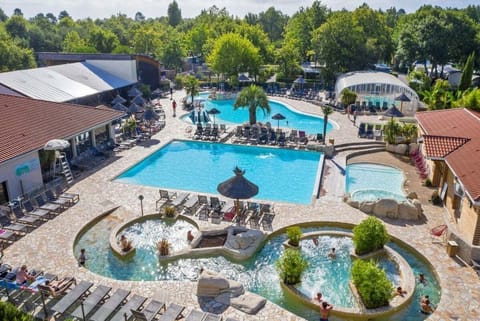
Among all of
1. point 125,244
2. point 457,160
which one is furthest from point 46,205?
point 457,160

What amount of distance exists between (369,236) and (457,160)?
6086mm

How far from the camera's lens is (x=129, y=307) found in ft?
35.9

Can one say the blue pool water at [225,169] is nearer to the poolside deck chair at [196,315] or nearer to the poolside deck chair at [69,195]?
the poolside deck chair at [69,195]

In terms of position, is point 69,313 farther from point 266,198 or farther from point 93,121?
point 93,121

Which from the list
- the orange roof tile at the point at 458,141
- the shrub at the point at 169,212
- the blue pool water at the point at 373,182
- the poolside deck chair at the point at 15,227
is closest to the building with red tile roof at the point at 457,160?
the orange roof tile at the point at 458,141

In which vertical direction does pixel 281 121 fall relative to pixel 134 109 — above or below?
below

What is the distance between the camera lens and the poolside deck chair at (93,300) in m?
10.8

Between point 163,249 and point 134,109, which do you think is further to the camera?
point 134,109

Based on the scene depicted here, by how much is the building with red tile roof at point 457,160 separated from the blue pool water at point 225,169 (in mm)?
6304

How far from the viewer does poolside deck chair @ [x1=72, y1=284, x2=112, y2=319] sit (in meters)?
10.8

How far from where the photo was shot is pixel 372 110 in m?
36.2

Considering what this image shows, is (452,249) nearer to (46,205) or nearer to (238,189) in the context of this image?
(238,189)

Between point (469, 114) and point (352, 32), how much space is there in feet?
97.5

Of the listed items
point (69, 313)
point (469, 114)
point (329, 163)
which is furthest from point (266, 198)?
point (469, 114)
